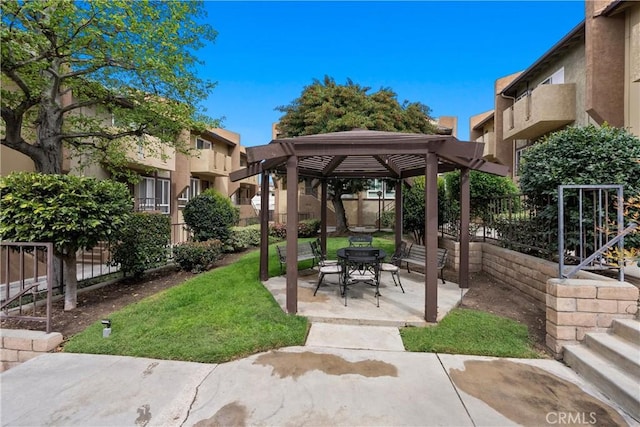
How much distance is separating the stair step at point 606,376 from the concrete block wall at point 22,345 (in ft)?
23.1

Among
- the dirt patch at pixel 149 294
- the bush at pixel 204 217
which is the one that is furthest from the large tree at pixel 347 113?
the dirt patch at pixel 149 294

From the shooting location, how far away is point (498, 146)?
18.0 meters

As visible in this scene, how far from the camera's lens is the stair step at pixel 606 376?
2.99 m

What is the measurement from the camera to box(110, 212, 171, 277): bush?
771 centimetres

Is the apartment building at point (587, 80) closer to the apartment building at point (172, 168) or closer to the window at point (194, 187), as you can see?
the apartment building at point (172, 168)

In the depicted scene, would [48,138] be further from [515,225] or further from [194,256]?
[515,225]

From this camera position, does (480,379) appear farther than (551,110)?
No

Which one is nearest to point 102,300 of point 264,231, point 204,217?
point 264,231

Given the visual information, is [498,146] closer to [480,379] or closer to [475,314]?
[475,314]

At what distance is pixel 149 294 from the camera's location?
701 cm

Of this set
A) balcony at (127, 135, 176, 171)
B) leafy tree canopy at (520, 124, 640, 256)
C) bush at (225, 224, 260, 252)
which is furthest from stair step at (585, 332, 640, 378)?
balcony at (127, 135, 176, 171)

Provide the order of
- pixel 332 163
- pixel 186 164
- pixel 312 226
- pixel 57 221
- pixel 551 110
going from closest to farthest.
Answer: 1. pixel 57 221
2. pixel 332 163
3. pixel 551 110
4. pixel 312 226
5. pixel 186 164

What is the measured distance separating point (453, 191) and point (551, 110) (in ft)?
19.7

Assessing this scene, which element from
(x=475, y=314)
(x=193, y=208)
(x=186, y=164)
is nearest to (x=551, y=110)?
(x=475, y=314)
